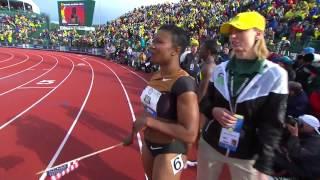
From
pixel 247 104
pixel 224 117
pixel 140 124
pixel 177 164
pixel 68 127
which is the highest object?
pixel 247 104

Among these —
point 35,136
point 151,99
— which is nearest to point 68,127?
point 35,136

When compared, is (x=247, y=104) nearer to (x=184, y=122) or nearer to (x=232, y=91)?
(x=232, y=91)

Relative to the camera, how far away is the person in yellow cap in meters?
2.45

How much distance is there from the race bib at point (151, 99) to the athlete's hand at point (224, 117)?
464 millimetres

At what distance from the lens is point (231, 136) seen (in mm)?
2637

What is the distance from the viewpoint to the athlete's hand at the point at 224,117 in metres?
2.59

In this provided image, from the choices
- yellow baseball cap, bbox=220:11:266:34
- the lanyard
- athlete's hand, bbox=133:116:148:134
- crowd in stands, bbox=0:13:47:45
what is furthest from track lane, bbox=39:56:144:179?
crowd in stands, bbox=0:13:47:45

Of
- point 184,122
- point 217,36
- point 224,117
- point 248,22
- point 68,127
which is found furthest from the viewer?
point 217,36

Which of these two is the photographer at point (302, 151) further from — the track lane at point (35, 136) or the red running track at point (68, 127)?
the track lane at point (35, 136)

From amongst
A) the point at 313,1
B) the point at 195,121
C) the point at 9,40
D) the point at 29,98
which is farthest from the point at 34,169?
the point at 9,40

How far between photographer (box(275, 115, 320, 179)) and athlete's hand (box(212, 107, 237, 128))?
2178 mm

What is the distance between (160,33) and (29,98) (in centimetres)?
1002

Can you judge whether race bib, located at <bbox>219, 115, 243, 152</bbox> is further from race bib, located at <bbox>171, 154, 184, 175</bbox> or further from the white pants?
race bib, located at <bbox>171, 154, 184, 175</bbox>

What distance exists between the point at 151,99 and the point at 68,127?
5808 mm
